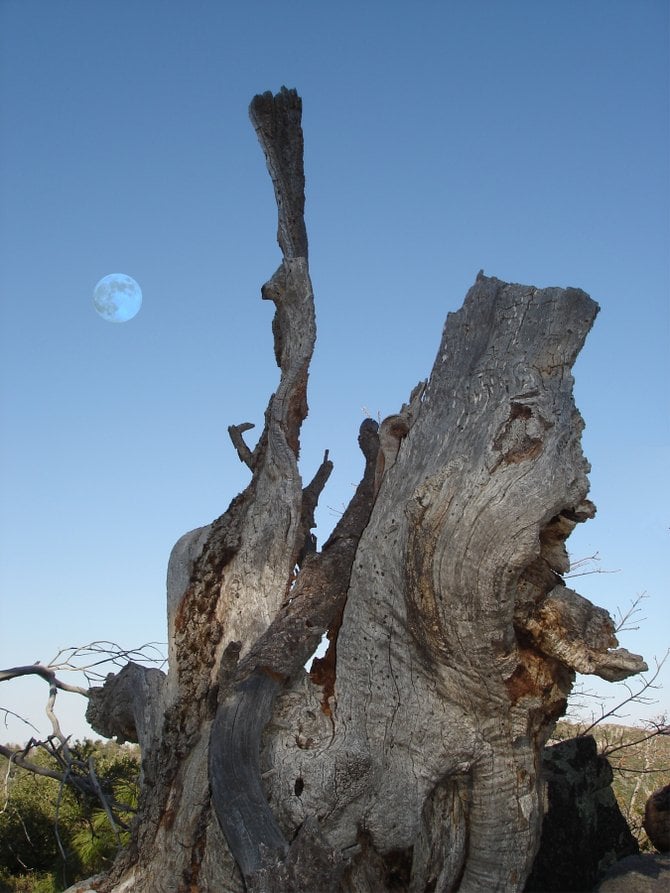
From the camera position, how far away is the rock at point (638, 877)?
16.3 ft

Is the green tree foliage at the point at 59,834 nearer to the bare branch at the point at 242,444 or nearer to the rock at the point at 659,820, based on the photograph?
the bare branch at the point at 242,444

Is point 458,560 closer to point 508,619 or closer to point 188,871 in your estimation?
point 508,619

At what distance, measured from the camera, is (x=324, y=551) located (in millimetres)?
4785

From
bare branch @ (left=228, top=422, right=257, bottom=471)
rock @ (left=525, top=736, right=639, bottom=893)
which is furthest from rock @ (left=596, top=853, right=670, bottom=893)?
bare branch @ (left=228, top=422, right=257, bottom=471)

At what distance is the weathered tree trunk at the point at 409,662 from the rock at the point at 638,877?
126 centimetres

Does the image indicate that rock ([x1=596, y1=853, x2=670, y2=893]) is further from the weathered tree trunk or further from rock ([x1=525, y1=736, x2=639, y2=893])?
the weathered tree trunk

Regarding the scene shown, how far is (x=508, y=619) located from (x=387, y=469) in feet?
3.72

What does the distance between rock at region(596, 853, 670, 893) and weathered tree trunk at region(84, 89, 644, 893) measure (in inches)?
49.8

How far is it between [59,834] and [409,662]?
6.58m

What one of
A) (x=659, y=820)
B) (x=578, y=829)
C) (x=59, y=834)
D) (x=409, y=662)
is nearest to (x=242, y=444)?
(x=409, y=662)

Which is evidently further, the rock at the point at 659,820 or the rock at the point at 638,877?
the rock at the point at 659,820

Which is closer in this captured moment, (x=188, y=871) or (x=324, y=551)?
(x=188, y=871)

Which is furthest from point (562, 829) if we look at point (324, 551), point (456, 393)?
point (456, 393)

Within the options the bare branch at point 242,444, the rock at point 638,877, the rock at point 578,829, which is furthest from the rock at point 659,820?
the bare branch at point 242,444
